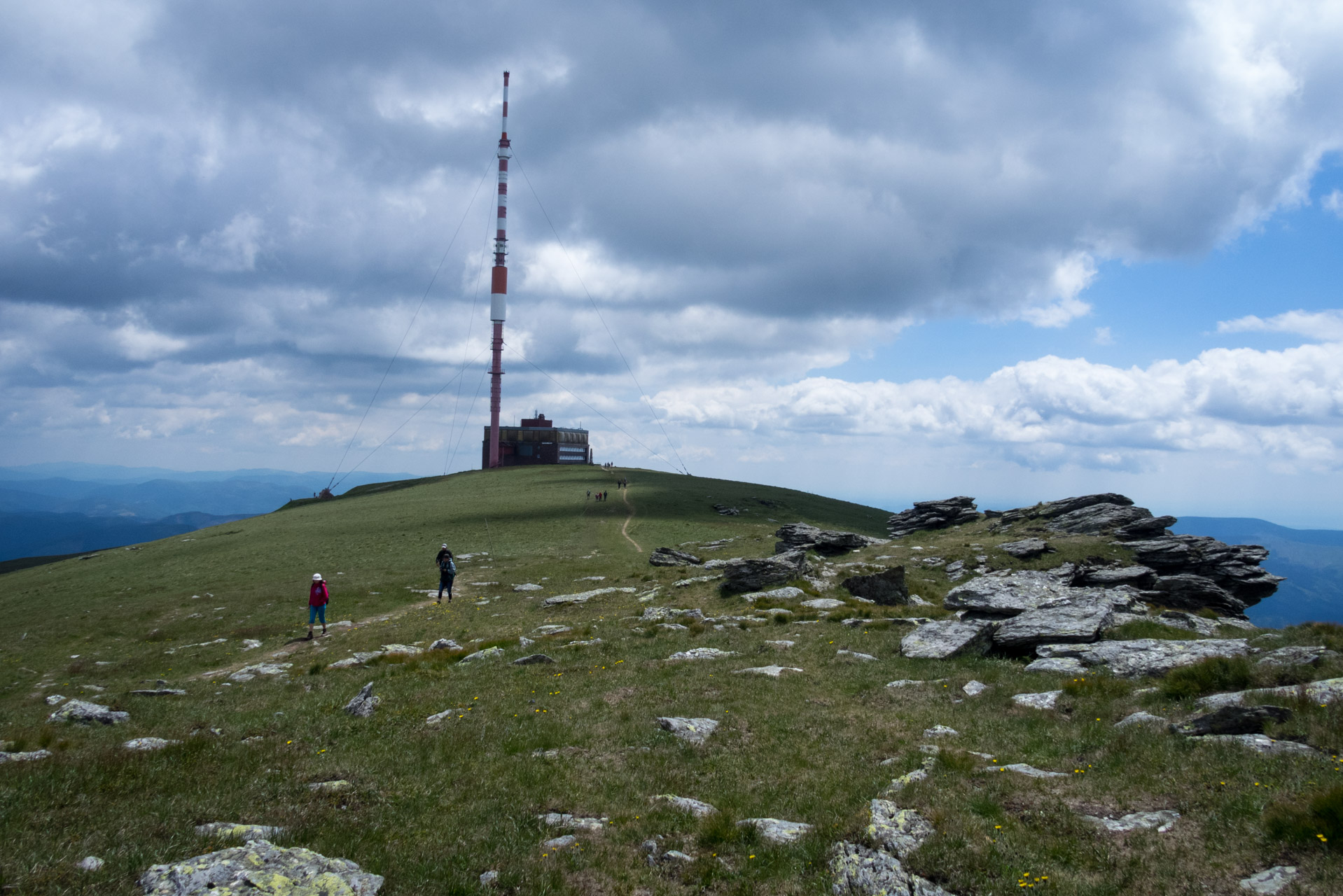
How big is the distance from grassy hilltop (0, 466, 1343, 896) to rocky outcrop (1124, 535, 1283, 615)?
2500 centimetres

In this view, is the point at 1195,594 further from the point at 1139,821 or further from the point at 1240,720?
the point at 1139,821

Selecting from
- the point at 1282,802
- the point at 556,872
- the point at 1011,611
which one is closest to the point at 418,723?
the point at 556,872

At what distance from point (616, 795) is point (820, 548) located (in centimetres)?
4230

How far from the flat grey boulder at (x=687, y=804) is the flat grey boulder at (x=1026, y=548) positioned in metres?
41.6

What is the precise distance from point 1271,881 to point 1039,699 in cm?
897

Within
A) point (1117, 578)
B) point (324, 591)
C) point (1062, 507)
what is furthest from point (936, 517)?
point (324, 591)

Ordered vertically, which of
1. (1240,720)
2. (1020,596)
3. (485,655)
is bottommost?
(485,655)

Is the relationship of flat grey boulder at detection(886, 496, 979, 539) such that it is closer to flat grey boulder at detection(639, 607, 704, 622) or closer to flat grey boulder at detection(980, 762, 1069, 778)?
flat grey boulder at detection(639, 607, 704, 622)

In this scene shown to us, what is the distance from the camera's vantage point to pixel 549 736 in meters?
15.1

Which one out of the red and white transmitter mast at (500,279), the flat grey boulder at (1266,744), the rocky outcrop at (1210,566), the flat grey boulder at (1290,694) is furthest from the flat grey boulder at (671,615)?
the red and white transmitter mast at (500,279)

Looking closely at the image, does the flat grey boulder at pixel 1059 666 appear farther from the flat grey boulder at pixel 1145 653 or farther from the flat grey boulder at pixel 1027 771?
the flat grey boulder at pixel 1027 771

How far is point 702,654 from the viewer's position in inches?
912

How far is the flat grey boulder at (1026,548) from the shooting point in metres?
45.9

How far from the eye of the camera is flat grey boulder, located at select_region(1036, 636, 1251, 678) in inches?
691
